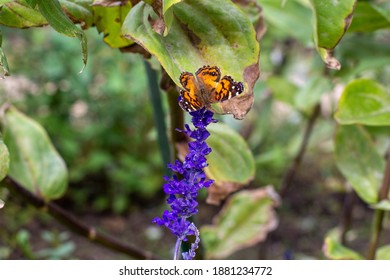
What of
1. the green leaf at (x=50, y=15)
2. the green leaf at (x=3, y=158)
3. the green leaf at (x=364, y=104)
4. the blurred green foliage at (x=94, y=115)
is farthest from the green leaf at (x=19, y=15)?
the blurred green foliage at (x=94, y=115)

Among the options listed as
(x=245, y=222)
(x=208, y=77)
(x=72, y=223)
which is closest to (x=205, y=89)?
(x=208, y=77)

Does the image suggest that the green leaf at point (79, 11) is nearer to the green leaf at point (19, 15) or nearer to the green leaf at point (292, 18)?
the green leaf at point (19, 15)

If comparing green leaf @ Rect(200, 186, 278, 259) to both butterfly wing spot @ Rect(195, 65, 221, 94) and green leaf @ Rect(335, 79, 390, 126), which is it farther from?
butterfly wing spot @ Rect(195, 65, 221, 94)

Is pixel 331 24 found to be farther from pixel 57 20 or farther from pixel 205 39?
pixel 57 20

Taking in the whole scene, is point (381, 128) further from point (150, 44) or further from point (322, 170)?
point (322, 170)

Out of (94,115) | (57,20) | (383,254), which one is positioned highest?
(57,20)
